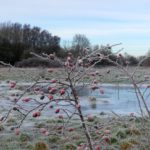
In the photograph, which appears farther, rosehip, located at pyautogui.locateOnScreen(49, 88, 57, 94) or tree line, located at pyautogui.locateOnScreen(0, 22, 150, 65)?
tree line, located at pyautogui.locateOnScreen(0, 22, 150, 65)

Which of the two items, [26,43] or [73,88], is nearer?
[73,88]

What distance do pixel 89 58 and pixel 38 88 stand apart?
47cm

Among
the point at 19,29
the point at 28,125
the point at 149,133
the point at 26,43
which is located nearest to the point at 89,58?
the point at 149,133

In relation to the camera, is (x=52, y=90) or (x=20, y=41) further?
(x=20, y=41)

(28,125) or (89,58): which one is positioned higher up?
(89,58)

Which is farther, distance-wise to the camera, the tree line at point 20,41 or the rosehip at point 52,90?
the tree line at point 20,41

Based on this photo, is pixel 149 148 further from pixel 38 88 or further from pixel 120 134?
pixel 120 134

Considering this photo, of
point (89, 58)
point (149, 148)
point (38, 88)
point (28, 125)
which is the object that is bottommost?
point (28, 125)

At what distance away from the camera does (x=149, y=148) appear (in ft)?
14.4

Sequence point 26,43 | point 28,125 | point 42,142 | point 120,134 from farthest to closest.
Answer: point 26,43 < point 28,125 < point 120,134 < point 42,142

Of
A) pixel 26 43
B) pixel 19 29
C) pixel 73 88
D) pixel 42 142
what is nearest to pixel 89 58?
pixel 73 88

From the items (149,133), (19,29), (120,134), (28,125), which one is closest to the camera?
(149,133)

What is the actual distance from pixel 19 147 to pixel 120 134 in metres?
1.97

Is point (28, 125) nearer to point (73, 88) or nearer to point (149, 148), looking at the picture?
point (149, 148)
